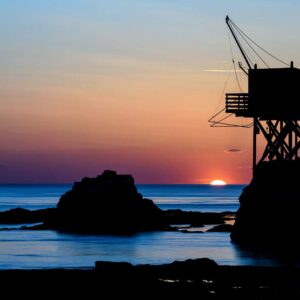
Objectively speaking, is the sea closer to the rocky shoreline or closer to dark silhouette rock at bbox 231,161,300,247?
dark silhouette rock at bbox 231,161,300,247

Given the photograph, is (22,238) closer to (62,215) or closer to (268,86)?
(62,215)

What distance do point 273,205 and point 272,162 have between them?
3.58 meters

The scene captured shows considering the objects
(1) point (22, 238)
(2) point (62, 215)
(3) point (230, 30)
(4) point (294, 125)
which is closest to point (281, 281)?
(4) point (294, 125)

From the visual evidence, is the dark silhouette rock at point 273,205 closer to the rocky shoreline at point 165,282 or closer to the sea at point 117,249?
the sea at point 117,249

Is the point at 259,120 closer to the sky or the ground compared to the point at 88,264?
closer to the sky

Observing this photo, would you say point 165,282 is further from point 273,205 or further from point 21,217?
point 21,217

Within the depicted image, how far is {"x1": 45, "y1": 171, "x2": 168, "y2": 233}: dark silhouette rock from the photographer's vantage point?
114 metres

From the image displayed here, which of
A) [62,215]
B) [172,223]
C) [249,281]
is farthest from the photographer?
[172,223]

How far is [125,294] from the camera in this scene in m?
45.7

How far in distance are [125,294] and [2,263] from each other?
2870 centimetres

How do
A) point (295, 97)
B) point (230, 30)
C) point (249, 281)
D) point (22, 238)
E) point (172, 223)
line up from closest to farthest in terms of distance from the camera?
point (249, 281), point (295, 97), point (230, 30), point (22, 238), point (172, 223)

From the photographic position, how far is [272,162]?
77.1m

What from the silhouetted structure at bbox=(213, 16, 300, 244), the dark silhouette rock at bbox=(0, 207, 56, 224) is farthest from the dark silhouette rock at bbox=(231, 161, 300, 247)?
the dark silhouette rock at bbox=(0, 207, 56, 224)

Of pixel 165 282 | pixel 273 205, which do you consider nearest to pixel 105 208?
pixel 273 205
